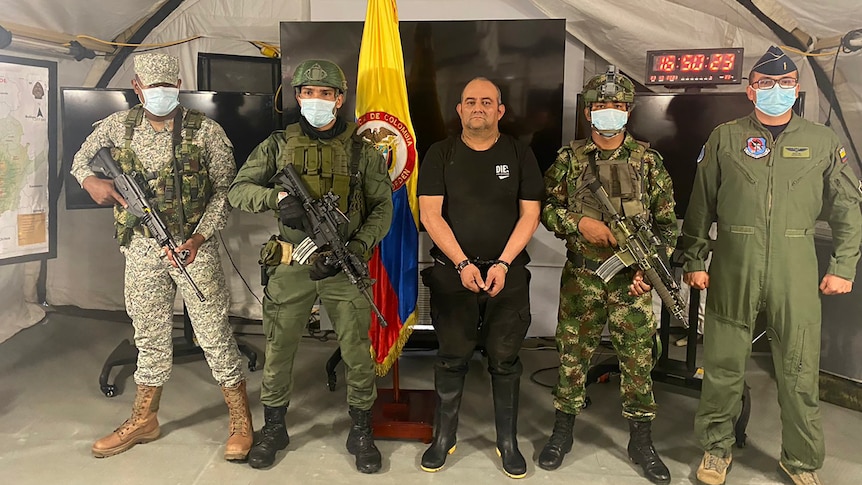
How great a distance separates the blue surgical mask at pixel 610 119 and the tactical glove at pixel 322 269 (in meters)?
1.28

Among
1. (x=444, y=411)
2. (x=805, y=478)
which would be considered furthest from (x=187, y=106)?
(x=805, y=478)

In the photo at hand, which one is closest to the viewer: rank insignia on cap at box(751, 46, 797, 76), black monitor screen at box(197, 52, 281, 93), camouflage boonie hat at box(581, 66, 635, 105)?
rank insignia on cap at box(751, 46, 797, 76)

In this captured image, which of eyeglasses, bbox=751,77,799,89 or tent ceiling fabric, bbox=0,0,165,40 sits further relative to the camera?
tent ceiling fabric, bbox=0,0,165,40

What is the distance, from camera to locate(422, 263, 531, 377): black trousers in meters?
2.73

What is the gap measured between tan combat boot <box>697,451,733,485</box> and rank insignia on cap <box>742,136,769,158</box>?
4.41ft

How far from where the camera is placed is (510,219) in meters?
2.73

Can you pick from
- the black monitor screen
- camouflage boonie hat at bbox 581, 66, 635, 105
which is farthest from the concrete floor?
the black monitor screen

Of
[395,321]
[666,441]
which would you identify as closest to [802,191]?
[666,441]

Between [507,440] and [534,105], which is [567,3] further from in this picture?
[507,440]

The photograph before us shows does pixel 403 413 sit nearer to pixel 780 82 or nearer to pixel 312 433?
pixel 312 433

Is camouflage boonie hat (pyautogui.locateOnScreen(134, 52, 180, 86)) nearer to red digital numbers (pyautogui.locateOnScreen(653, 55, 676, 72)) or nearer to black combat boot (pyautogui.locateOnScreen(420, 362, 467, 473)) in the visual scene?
black combat boot (pyautogui.locateOnScreen(420, 362, 467, 473))

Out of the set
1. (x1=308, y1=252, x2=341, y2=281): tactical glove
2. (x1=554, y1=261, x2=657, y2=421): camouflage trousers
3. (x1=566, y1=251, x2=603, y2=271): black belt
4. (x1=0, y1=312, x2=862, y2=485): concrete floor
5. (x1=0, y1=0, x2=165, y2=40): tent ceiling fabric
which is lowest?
(x1=0, y1=312, x2=862, y2=485): concrete floor

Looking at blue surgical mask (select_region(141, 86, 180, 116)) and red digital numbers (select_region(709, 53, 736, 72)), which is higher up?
red digital numbers (select_region(709, 53, 736, 72))

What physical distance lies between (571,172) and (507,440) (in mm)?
1257
